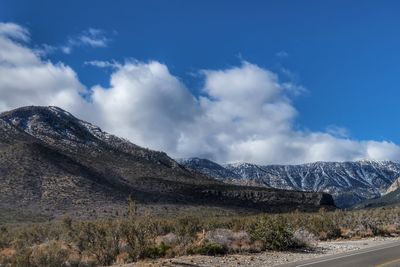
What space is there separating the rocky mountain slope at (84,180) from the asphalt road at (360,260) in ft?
151

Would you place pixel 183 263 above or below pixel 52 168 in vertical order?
below

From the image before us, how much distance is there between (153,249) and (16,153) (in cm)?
6396

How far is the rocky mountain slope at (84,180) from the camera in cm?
7031

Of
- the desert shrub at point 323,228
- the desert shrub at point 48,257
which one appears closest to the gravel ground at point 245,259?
the desert shrub at point 48,257

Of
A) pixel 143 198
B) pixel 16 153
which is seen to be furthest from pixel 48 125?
pixel 143 198

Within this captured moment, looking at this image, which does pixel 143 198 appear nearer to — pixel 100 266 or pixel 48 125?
pixel 48 125

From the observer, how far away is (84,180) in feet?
258

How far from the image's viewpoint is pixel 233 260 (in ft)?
73.8

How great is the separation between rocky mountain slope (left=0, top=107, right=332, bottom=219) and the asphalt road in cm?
4589

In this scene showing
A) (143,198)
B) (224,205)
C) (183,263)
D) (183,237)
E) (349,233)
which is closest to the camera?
(183,263)

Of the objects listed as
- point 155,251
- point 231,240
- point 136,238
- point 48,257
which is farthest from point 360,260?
point 48,257

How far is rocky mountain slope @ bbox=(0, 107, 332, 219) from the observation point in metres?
70.3

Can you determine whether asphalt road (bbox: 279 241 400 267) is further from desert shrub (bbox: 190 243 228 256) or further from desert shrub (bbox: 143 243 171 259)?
desert shrub (bbox: 143 243 171 259)

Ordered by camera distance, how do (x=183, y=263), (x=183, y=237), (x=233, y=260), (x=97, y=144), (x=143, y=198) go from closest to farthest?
(x=183, y=263)
(x=233, y=260)
(x=183, y=237)
(x=143, y=198)
(x=97, y=144)
